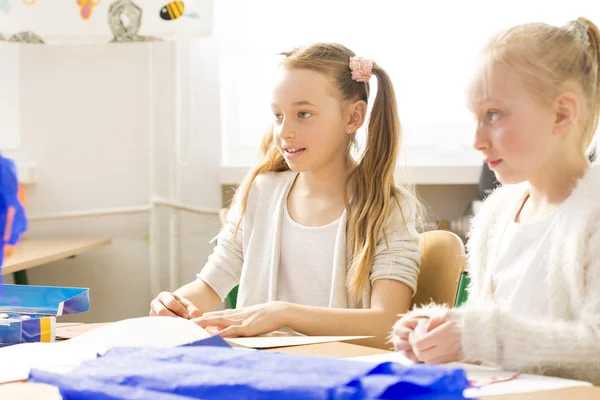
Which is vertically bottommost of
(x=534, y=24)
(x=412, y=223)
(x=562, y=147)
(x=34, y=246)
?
(x=34, y=246)

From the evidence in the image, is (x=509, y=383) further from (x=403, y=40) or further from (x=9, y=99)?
(x=9, y=99)

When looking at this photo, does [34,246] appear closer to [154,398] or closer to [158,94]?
[158,94]

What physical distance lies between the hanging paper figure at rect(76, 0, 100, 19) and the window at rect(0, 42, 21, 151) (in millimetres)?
258

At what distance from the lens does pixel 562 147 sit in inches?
42.0

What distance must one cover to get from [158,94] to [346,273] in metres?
1.35

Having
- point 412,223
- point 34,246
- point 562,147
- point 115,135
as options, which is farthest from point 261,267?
point 115,135

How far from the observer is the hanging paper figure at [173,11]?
257 centimetres

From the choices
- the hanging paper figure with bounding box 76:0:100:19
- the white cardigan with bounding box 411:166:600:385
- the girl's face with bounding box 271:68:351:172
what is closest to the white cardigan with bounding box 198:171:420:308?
the girl's face with bounding box 271:68:351:172

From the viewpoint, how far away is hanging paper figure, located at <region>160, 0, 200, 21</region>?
8.44 ft

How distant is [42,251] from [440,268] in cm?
126

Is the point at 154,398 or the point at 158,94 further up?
the point at 158,94

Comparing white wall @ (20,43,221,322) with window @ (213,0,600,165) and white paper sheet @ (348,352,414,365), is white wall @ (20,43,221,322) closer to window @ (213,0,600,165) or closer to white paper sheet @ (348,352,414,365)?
window @ (213,0,600,165)

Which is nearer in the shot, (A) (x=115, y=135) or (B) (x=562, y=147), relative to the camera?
(B) (x=562, y=147)

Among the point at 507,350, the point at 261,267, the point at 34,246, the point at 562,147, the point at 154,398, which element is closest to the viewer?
the point at 154,398
